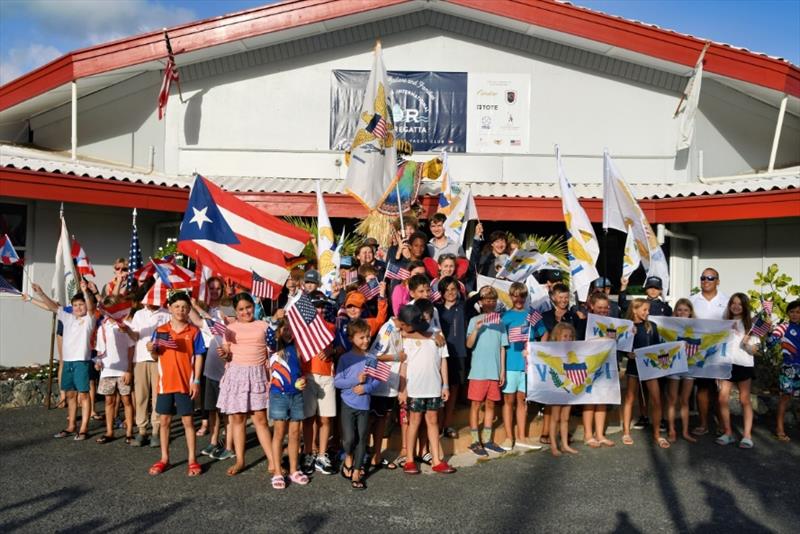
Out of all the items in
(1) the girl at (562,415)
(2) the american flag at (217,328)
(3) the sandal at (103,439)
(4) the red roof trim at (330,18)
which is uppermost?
(4) the red roof trim at (330,18)

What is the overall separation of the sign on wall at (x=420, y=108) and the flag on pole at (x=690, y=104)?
377 cm

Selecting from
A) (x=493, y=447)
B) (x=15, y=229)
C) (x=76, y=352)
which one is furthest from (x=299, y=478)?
(x=15, y=229)

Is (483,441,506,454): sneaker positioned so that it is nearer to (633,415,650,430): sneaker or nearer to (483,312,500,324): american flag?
(483,312,500,324): american flag

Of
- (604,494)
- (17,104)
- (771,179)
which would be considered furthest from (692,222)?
(17,104)

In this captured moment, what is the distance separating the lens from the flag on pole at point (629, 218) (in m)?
8.39

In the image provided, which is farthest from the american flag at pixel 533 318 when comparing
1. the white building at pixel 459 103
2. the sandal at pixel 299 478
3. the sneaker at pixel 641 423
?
the white building at pixel 459 103

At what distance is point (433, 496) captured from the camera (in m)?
5.98

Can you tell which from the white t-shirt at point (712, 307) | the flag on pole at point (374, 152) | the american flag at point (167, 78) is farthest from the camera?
the american flag at point (167, 78)

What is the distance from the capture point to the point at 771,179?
11508 mm

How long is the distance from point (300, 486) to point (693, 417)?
5.33m

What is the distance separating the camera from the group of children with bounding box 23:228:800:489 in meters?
6.41

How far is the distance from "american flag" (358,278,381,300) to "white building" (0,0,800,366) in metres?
4.97

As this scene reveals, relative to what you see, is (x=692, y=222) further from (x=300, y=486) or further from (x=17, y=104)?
(x=17, y=104)

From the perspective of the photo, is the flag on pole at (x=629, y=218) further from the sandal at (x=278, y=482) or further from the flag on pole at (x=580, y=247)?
the sandal at (x=278, y=482)
